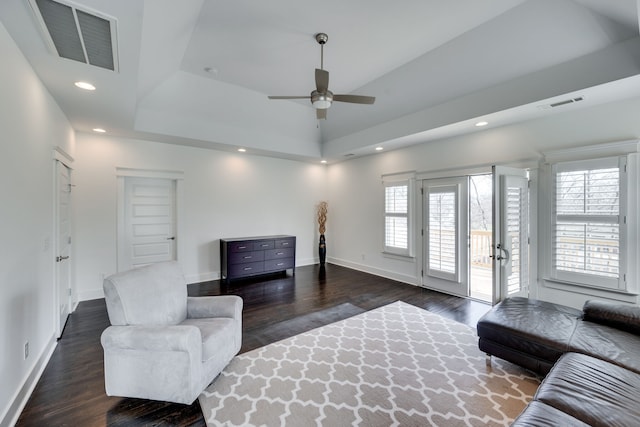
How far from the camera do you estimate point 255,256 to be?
570 centimetres

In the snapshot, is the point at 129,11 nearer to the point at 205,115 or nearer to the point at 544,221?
the point at 205,115

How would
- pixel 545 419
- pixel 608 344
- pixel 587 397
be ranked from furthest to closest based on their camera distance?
pixel 608 344, pixel 587 397, pixel 545 419

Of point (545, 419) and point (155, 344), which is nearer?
point (545, 419)

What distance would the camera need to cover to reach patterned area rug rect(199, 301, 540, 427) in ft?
6.49

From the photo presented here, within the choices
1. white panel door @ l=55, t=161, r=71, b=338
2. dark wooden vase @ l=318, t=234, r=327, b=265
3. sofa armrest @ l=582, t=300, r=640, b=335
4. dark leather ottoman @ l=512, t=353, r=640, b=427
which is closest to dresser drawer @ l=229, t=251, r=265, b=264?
dark wooden vase @ l=318, t=234, r=327, b=265

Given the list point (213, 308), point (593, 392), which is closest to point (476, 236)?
point (593, 392)

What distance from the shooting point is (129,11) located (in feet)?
5.56

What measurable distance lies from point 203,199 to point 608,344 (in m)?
6.00

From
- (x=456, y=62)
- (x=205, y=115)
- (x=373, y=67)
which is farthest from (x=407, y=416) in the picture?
(x=205, y=115)

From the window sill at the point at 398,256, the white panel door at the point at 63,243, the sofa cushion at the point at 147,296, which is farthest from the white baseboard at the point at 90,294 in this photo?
the window sill at the point at 398,256

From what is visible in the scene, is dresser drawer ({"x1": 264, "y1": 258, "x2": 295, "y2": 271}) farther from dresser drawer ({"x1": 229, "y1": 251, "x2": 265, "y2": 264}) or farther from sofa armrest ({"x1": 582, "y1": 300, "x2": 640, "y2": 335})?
sofa armrest ({"x1": 582, "y1": 300, "x2": 640, "y2": 335})

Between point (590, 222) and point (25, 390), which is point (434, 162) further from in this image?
point (25, 390)

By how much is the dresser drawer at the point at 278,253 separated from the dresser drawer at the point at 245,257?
125mm

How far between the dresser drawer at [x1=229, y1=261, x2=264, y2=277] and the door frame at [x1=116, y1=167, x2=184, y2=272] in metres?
1.06
